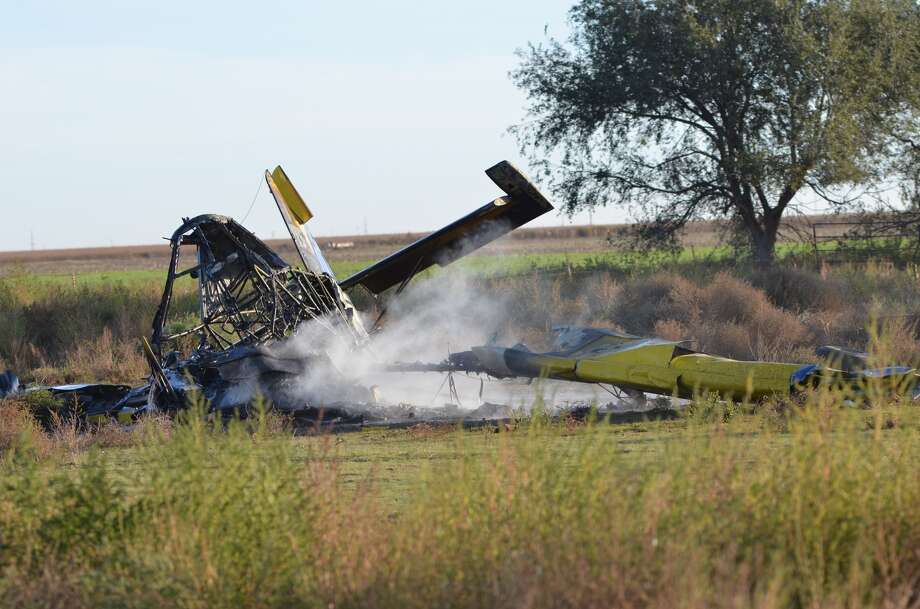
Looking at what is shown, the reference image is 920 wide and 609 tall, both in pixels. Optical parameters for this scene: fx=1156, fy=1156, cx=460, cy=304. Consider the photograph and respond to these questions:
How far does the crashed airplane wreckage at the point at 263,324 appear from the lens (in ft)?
57.4

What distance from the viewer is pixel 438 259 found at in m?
20.6

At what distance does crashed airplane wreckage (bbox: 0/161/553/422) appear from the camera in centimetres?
1750

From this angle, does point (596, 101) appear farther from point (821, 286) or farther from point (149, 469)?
point (149, 469)

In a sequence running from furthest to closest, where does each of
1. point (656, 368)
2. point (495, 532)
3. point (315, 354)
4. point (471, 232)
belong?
point (471, 232) → point (315, 354) → point (656, 368) → point (495, 532)

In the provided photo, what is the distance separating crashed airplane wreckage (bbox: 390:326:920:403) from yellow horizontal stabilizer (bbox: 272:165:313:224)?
11.3 ft

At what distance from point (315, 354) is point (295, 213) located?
10.6ft

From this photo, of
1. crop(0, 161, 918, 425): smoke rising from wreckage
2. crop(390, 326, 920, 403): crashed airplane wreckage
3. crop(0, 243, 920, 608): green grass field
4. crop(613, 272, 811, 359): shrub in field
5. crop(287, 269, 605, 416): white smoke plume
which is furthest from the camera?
crop(613, 272, 811, 359): shrub in field

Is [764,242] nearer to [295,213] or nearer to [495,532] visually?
[295,213]

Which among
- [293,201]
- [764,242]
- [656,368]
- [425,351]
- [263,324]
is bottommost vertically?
[425,351]

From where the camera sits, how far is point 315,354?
60.4 feet

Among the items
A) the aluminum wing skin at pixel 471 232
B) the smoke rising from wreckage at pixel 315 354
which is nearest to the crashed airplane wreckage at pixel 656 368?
the smoke rising from wreckage at pixel 315 354

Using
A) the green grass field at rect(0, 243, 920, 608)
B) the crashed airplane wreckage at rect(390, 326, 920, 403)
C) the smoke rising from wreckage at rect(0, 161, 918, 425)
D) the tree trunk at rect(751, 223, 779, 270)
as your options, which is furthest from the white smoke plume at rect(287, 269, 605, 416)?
the tree trunk at rect(751, 223, 779, 270)

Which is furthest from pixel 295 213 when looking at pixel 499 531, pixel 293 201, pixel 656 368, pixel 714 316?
pixel 499 531

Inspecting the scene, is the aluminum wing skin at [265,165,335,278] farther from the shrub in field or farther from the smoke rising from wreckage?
the shrub in field
